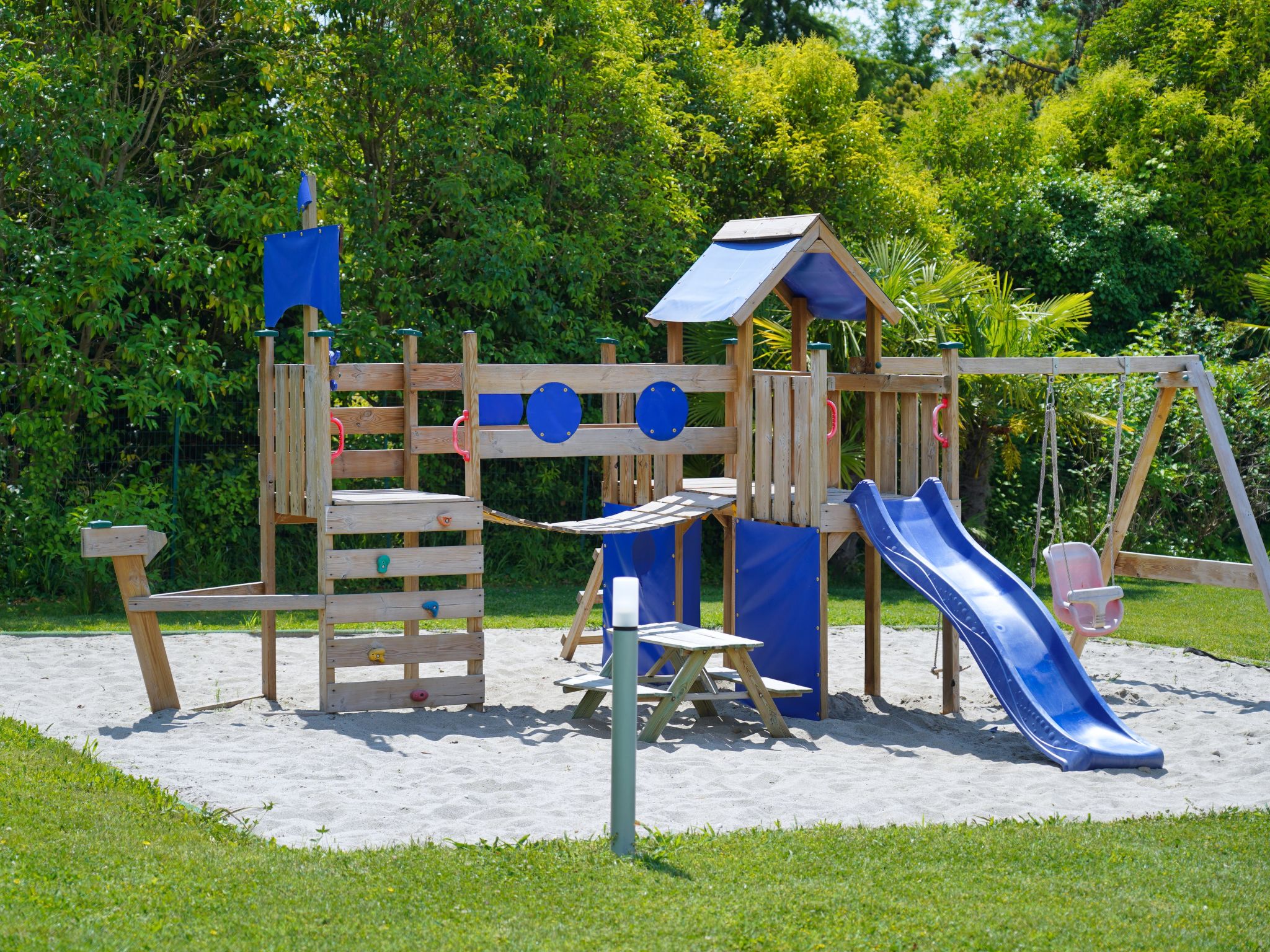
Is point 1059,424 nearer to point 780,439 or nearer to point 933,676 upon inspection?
point 933,676

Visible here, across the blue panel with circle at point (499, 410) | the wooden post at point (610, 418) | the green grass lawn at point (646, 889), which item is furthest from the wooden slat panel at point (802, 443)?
the green grass lawn at point (646, 889)

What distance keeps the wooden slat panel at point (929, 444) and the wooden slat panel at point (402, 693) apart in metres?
3.20

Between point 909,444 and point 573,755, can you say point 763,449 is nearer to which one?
point 909,444

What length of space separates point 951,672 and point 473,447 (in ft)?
10.6

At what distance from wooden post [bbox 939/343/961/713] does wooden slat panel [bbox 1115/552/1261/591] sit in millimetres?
1340

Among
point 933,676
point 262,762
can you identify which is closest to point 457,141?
point 933,676

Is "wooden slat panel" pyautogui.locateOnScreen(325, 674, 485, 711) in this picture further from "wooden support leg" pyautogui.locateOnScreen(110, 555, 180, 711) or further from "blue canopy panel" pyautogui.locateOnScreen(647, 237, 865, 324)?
"blue canopy panel" pyautogui.locateOnScreen(647, 237, 865, 324)

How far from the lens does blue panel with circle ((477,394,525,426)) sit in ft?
27.8

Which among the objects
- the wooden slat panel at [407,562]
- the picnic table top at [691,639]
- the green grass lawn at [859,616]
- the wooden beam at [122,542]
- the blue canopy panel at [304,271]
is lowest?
the green grass lawn at [859,616]

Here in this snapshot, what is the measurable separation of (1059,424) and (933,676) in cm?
584

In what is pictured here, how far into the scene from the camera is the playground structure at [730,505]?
7492 mm

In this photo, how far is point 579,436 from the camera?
27.5 ft

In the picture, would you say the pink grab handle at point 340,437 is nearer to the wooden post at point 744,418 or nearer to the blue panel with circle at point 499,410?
the blue panel with circle at point 499,410

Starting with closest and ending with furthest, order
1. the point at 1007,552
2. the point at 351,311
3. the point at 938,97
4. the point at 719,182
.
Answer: the point at 351,311
the point at 1007,552
the point at 719,182
the point at 938,97
